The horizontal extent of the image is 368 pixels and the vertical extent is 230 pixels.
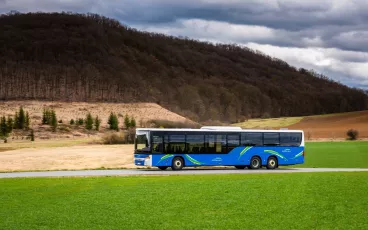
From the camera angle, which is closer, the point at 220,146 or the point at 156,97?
the point at 220,146

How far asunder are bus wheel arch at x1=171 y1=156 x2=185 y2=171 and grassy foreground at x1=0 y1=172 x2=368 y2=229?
41.2 feet

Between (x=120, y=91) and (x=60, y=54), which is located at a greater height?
(x=60, y=54)

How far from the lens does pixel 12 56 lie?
18500 cm

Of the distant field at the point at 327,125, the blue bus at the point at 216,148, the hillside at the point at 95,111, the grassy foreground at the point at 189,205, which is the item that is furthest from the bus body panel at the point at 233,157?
the hillside at the point at 95,111

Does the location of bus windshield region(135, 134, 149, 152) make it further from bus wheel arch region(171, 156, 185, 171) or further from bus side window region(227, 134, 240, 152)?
bus side window region(227, 134, 240, 152)

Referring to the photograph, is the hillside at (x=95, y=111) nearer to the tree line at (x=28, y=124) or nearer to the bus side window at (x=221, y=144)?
the tree line at (x=28, y=124)

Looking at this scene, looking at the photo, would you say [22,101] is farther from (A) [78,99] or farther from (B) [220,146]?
(B) [220,146]

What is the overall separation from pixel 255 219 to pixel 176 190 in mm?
6795

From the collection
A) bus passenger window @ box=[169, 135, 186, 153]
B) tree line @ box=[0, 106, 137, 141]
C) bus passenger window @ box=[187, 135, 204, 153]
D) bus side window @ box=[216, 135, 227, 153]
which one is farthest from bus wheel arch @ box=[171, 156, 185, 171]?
tree line @ box=[0, 106, 137, 141]

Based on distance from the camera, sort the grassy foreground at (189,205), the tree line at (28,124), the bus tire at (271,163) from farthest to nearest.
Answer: the tree line at (28,124) → the bus tire at (271,163) → the grassy foreground at (189,205)

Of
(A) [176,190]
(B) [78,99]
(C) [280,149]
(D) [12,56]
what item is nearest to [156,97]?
(B) [78,99]

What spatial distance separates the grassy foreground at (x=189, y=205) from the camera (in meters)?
15.0

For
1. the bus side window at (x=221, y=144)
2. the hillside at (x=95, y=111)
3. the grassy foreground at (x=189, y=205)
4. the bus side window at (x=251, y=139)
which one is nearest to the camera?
the grassy foreground at (x=189, y=205)

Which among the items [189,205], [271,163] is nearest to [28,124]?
[271,163]
